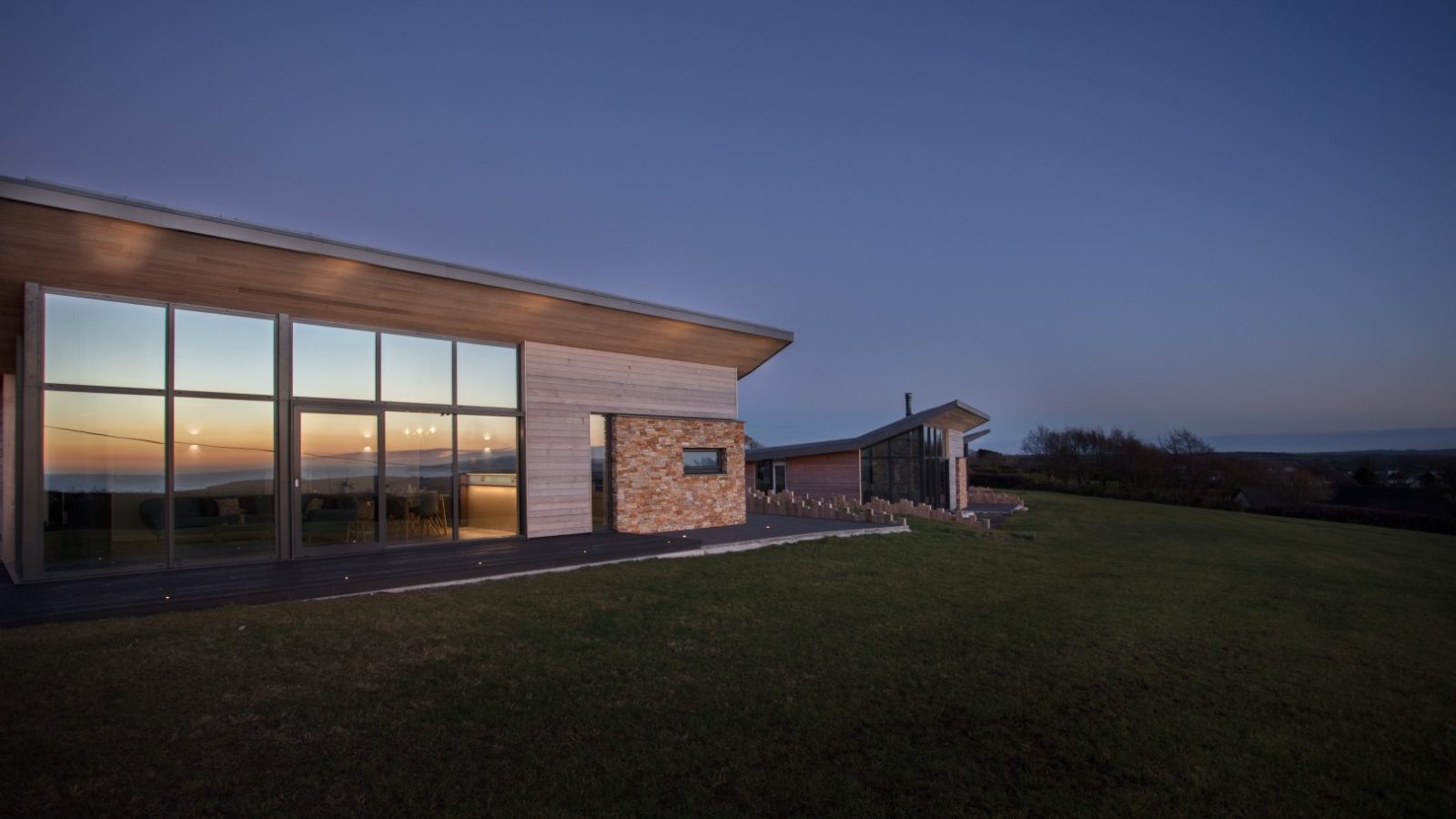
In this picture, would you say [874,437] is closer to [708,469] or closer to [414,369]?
[708,469]

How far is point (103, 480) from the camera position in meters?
8.70

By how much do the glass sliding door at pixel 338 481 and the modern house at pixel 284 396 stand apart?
0.10ft

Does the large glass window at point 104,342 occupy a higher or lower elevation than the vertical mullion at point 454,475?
higher

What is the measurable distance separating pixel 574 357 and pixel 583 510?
302 cm

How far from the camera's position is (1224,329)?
2644 cm

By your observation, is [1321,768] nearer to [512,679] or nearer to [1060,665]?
[1060,665]

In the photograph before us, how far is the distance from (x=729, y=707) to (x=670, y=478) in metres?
9.71

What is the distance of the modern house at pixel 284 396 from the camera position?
8203 millimetres

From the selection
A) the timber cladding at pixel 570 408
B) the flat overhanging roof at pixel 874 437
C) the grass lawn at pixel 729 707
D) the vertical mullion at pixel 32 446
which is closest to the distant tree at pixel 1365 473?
the flat overhanging roof at pixel 874 437

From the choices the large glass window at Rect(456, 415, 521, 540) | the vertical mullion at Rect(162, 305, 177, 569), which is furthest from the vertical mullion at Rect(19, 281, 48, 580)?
the large glass window at Rect(456, 415, 521, 540)

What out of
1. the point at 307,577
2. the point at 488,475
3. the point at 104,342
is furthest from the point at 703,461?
the point at 104,342

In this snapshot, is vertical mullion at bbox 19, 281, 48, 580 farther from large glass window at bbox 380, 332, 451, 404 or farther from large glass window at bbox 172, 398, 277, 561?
large glass window at bbox 380, 332, 451, 404

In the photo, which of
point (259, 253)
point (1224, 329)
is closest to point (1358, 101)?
point (1224, 329)

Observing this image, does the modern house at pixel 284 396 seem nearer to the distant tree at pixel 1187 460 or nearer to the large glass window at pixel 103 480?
the large glass window at pixel 103 480
